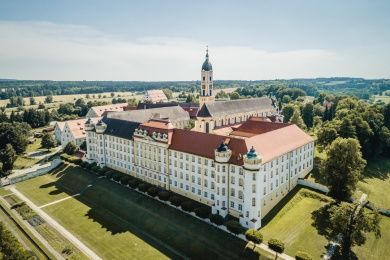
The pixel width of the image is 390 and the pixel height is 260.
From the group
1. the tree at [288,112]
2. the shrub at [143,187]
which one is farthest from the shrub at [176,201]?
the tree at [288,112]

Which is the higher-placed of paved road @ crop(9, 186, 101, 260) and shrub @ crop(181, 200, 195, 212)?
shrub @ crop(181, 200, 195, 212)

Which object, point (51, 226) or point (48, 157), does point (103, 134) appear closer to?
point (48, 157)

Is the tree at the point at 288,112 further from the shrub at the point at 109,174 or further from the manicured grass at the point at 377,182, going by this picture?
the shrub at the point at 109,174

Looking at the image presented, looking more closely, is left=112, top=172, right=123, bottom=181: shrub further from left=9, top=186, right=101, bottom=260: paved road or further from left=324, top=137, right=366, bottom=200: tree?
left=324, top=137, right=366, bottom=200: tree

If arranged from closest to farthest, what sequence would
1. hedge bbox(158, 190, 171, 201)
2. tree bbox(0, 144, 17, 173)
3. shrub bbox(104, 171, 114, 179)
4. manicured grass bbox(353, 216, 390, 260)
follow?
manicured grass bbox(353, 216, 390, 260)
hedge bbox(158, 190, 171, 201)
shrub bbox(104, 171, 114, 179)
tree bbox(0, 144, 17, 173)

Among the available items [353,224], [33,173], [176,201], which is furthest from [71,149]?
[353,224]

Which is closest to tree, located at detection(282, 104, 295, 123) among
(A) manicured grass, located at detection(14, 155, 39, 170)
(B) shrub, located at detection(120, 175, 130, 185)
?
(B) shrub, located at detection(120, 175, 130, 185)

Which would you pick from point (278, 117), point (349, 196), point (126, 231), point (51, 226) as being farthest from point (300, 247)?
point (278, 117)
